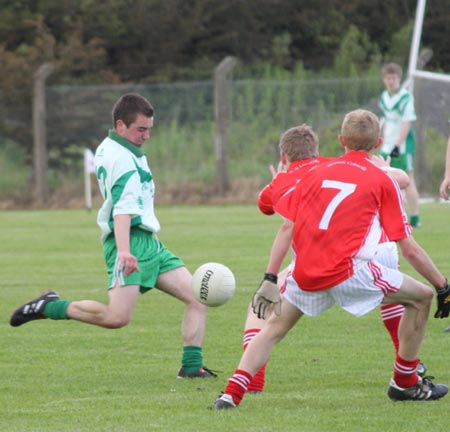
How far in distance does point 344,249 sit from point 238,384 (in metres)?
0.85

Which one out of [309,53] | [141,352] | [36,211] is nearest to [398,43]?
[309,53]

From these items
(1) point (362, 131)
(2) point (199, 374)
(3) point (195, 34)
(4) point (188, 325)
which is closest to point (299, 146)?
(1) point (362, 131)

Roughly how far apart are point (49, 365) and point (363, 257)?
8.29ft

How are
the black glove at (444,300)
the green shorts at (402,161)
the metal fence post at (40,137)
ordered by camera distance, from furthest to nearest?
the metal fence post at (40,137) < the green shorts at (402,161) < the black glove at (444,300)

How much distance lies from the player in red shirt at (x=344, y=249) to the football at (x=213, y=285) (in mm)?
835

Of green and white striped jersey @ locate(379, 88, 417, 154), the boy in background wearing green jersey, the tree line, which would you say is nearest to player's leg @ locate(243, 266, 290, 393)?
the boy in background wearing green jersey

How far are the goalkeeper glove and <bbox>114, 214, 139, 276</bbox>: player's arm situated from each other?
3.02 ft

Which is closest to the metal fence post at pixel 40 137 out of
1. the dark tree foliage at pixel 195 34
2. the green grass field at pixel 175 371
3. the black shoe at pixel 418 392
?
the dark tree foliage at pixel 195 34

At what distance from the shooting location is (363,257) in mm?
6164

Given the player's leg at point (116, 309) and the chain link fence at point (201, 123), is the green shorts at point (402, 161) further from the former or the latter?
the player's leg at point (116, 309)

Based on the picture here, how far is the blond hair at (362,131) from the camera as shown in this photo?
6.30 m

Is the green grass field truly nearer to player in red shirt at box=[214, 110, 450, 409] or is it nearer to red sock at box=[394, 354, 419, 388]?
red sock at box=[394, 354, 419, 388]

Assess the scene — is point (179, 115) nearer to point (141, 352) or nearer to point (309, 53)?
point (309, 53)

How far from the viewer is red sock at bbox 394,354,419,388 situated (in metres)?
6.45
